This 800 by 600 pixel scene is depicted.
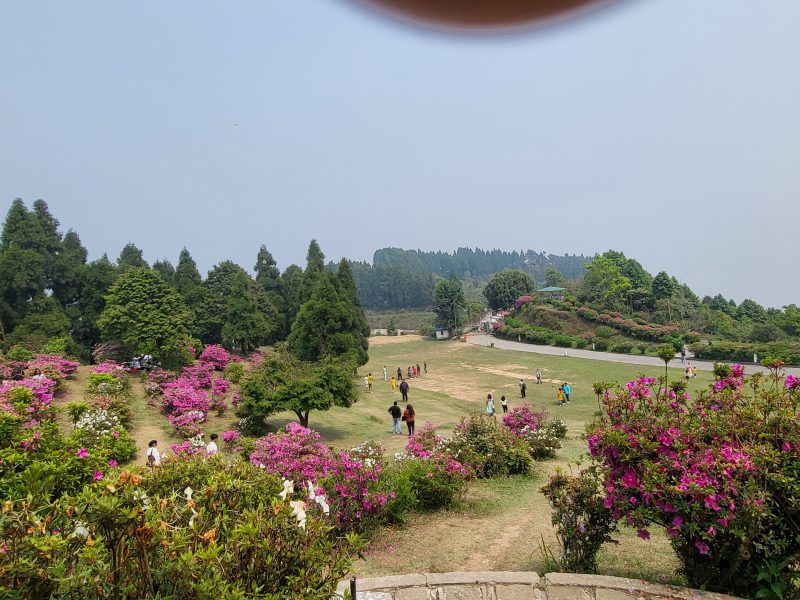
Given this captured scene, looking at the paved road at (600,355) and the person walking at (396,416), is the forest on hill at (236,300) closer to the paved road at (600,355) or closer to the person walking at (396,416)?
the paved road at (600,355)

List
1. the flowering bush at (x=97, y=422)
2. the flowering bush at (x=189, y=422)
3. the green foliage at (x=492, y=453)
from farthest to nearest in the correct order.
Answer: the flowering bush at (x=189, y=422), the flowering bush at (x=97, y=422), the green foliage at (x=492, y=453)

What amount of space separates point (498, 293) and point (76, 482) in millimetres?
A: 66042

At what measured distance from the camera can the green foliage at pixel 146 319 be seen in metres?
21.6

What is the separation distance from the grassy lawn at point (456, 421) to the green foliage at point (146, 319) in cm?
247

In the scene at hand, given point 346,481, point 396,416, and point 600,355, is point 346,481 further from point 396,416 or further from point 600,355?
point 600,355

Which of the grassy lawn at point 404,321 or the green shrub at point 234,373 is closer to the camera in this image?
the green shrub at point 234,373

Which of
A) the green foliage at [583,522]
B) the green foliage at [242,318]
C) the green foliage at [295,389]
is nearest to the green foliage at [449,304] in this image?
the green foliage at [242,318]

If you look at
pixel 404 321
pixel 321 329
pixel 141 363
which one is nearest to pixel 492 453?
pixel 321 329

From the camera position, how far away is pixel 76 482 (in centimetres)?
567

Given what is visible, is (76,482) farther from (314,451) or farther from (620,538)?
(620,538)

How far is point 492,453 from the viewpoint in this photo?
9.33 meters

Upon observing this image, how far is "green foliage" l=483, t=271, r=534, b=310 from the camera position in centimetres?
6844

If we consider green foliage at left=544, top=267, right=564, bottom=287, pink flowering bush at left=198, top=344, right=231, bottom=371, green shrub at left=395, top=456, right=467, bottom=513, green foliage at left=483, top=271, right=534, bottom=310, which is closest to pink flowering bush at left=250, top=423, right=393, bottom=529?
green shrub at left=395, top=456, right=467, bottom=513

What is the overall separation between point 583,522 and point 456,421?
41.6ft
